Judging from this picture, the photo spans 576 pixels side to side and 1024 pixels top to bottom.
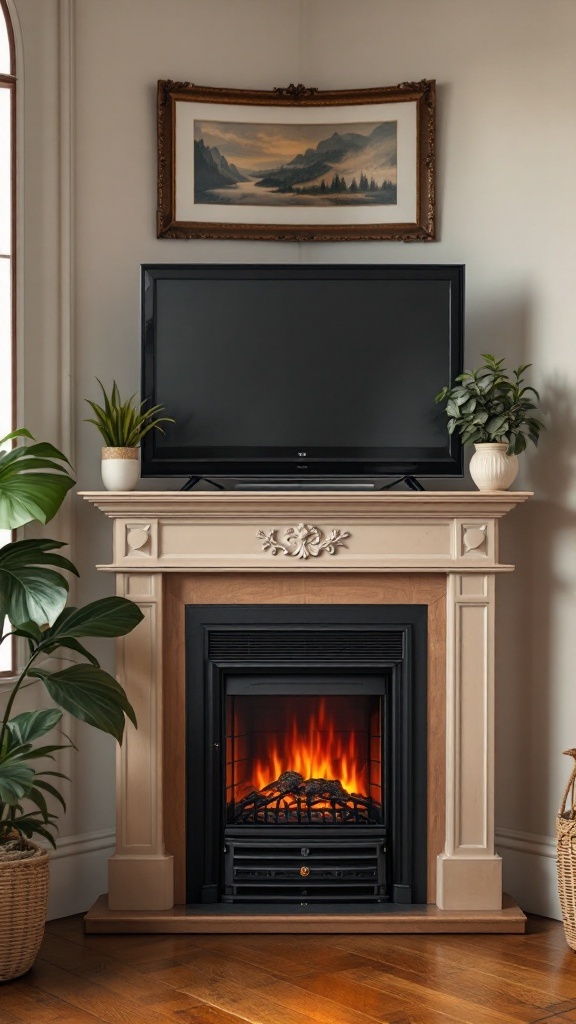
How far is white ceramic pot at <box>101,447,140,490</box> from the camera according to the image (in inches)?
139

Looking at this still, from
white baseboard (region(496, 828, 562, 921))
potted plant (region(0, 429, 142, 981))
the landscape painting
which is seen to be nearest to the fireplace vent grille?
potted plant (region(0, 429, 142, 981))

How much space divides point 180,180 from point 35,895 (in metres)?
2.44

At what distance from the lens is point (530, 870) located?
3.73m

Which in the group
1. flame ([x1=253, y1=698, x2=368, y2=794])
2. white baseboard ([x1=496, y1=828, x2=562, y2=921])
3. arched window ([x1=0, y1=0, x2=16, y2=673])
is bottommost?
white baseboard ([x1=496, y1=828, x2=562, y2=921])

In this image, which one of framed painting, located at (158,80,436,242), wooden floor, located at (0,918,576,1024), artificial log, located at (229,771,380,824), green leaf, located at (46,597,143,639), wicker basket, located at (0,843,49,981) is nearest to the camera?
wooden floor, located at (0,918,576,1024)

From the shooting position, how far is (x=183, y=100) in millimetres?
3922

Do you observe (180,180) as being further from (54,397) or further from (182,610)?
(182,610)

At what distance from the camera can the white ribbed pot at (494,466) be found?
3512mm

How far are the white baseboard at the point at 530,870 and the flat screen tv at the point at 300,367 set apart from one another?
4.24ft

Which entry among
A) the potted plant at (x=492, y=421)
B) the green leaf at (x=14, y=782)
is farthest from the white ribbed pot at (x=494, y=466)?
the green leaf at (x=14, y=782)

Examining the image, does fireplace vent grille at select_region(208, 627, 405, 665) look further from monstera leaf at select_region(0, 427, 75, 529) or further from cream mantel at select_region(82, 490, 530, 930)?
monstera leaf at select_region(0, 427, 75, 529)

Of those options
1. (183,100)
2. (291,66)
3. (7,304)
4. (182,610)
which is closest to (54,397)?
(7,304)

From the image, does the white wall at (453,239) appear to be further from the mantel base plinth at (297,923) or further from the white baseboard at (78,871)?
the mantel base plinth at (297,923)

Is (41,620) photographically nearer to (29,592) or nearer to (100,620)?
(29,592)
